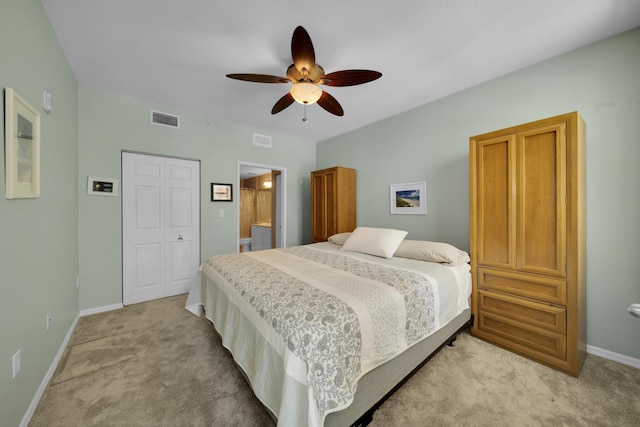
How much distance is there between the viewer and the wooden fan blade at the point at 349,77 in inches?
74.8

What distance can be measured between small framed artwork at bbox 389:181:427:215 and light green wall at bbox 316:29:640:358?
0.12 m

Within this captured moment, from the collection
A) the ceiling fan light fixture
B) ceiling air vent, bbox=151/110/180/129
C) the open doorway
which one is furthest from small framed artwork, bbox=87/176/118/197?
the open doorway

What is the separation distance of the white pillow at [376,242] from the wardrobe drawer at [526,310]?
0.94 m

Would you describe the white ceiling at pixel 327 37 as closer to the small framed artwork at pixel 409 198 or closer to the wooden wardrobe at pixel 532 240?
the wooden wardrobe at pixel 532 240

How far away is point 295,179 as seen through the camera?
479cm

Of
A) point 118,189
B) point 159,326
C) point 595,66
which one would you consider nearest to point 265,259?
point 159,326

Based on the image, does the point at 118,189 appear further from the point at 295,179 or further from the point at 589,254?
the point at 589,254

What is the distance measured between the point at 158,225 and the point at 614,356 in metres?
5.16

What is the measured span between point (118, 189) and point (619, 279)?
5.38 meters

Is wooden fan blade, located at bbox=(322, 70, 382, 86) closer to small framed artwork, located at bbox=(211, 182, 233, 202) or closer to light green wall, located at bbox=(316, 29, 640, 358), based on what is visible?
light green wall, located at bbox=(316, 29, 640, 358)

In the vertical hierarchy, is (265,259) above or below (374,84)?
below

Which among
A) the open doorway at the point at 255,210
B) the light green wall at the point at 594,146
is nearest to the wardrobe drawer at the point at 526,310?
the light green wall at the point at 594,146

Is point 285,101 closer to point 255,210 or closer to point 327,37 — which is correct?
point 327,37

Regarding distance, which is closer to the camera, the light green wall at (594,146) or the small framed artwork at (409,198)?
the light green wall at (594,146)
